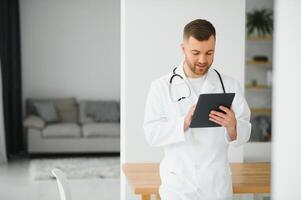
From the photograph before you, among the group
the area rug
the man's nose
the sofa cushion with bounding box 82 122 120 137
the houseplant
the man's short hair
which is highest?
the houseplant

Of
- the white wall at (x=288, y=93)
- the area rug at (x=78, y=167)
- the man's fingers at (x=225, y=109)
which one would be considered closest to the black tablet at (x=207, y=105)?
the man's fingers at (x=225, y=109)

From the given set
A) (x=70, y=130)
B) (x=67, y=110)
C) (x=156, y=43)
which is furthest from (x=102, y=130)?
(x=156, y=43)

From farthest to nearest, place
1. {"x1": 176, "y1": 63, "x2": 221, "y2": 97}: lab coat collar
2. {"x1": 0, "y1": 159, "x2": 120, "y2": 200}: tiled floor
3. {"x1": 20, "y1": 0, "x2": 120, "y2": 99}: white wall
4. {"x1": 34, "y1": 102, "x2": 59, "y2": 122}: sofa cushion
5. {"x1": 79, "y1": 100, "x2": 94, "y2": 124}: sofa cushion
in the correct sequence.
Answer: {"x1": 20, "y1": 0, "x2": 120, "y2": 99}: white wall → {"x1": 79, "y1": 100, "x2": 94, "y2": 124}: sofa cushion → {"x1": 34, "y1": 102, "x2": 59, "y2": 122}: sofa cushion → {"x1": 0, "y1": 159, "x2": 120, "y2": 200}: tiled floor → {"x1": 176, "y1": 63, "x2": 221, "y2": 97}: lab coat collar

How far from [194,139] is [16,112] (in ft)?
22.1

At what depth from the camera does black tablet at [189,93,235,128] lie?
2.38 m

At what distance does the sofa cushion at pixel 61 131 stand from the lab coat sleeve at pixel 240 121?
19.9ft

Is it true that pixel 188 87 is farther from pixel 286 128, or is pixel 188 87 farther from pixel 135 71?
pixel 286 128

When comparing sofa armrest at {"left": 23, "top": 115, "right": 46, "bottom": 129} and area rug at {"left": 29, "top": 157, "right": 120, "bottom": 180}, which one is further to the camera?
sofa armrest at {"left": 23, "top": 115, "right": 46, "bottom": 129}

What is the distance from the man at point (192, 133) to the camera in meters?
2.49

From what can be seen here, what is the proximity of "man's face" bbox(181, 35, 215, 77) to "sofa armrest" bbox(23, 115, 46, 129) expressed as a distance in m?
6.12

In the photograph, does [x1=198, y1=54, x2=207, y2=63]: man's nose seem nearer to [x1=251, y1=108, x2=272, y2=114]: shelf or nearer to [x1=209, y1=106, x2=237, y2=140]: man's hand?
[x1=209, y1=106, x2=237, y2=140]: man's hand

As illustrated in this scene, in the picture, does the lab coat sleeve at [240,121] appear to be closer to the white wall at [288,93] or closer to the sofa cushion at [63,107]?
the white wall at [288,93]

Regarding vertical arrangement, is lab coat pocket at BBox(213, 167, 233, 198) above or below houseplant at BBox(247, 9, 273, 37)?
below

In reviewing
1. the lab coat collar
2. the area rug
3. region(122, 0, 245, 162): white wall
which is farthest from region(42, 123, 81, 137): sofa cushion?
the lab coat collar
